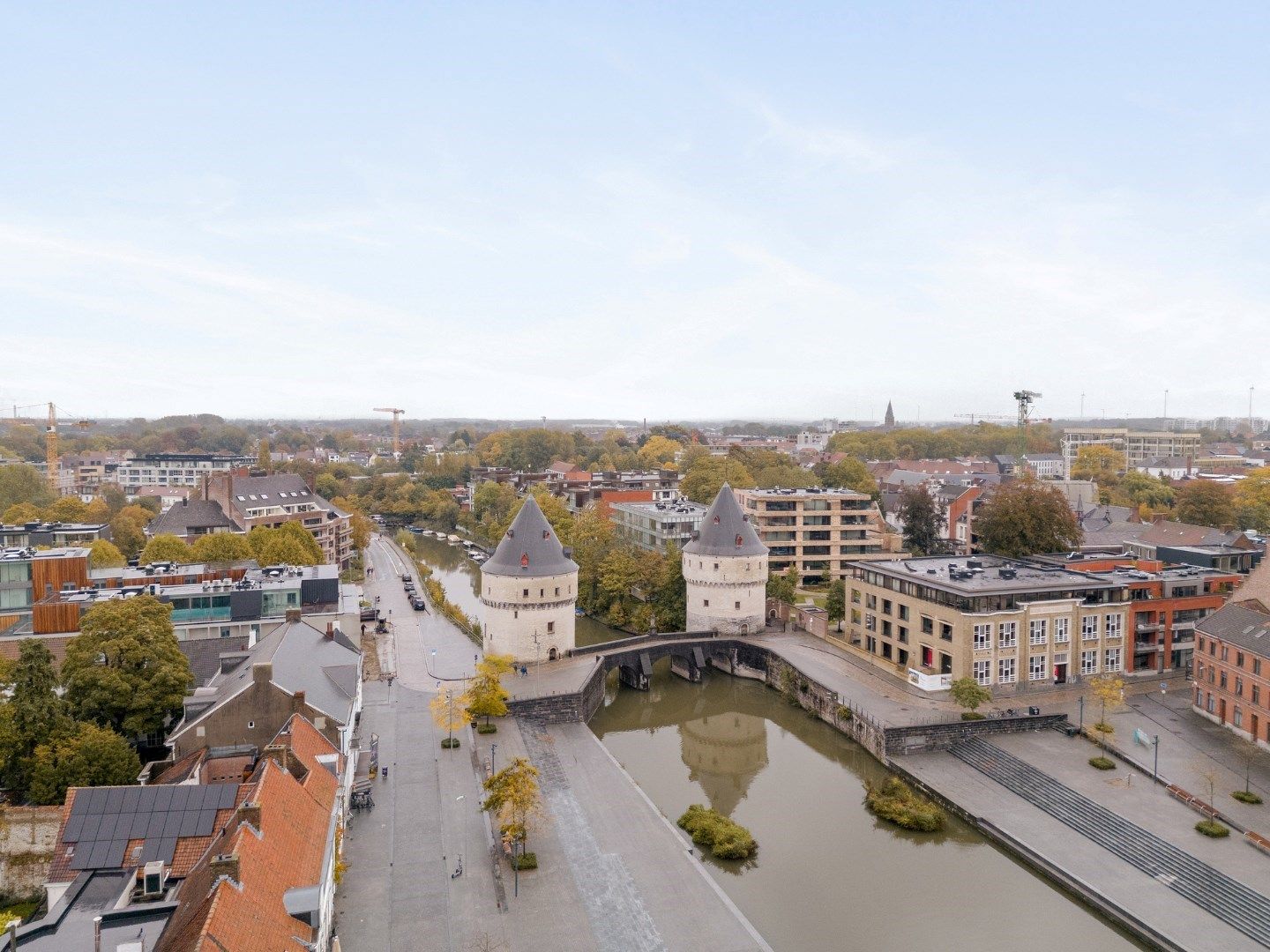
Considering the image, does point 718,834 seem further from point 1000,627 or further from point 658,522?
point 658,522

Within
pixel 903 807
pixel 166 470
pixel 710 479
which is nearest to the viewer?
pixel 903 807

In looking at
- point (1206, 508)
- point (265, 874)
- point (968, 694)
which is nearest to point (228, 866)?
point (265, 874)

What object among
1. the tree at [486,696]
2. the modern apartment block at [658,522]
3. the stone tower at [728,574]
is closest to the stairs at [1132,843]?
the stone tower at [728,574]

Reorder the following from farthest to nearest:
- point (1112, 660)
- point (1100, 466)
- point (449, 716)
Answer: point (1100, 466) < point (1112, 660) < point (449, 716)

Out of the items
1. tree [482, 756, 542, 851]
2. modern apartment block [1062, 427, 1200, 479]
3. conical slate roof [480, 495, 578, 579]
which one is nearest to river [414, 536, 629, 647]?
conical slate roof [480, 495, 578, 579]

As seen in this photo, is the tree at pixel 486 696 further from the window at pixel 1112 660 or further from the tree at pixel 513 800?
the window at pixel 1112 660

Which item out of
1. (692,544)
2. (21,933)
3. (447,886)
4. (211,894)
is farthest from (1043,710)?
(21,933)
